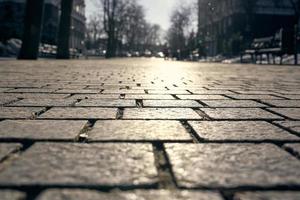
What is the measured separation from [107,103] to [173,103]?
0.57 metres

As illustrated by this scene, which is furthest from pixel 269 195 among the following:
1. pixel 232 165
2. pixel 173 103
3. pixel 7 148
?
pixel 173 103

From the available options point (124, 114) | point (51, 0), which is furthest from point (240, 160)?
point (51, 0)

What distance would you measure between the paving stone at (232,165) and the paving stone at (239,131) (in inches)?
6.9

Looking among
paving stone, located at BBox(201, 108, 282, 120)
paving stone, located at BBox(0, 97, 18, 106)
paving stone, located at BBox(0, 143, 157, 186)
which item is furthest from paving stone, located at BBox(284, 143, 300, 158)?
paving stone, located at BBox(0, 97, 18, 106)

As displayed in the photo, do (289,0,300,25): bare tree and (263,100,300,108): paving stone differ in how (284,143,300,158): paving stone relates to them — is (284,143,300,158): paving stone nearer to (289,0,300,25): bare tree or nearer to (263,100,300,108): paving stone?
(263,100,300,108): paving stone

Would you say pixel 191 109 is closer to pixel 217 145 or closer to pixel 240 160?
pixel 217 145

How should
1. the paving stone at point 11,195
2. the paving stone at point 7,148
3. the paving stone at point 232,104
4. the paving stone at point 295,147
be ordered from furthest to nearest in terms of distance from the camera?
1. the paving stone at point 232,104
2. the paving stone at point 295,147
3. the paving stone at point 7,148
4. the paving stone at point 11,195

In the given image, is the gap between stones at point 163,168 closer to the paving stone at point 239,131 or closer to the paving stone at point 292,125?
the paving stone at point 239,131

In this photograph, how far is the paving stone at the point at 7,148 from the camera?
1.55 m

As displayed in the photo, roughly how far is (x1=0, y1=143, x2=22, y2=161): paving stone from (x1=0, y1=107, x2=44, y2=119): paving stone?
818 mm

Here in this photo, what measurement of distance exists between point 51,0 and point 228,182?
192 feet

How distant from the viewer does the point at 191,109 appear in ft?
9.96

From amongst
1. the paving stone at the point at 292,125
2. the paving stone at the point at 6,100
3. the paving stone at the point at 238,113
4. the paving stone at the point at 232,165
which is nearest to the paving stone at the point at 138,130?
the paving stone at the point at 232,165

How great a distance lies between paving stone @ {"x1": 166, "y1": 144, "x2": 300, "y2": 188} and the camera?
4.24ft
